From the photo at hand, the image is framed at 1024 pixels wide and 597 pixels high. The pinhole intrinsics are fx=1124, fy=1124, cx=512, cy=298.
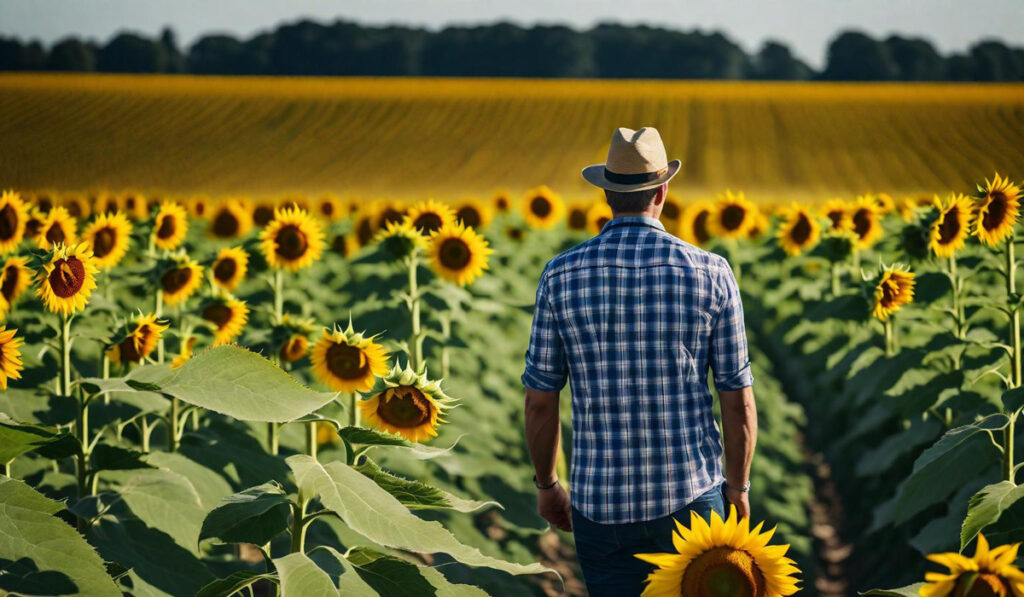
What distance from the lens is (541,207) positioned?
34.8 ft

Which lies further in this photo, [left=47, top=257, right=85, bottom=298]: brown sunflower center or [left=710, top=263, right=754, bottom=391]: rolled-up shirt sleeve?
[left=47, top=257, right=85, bottom=298]: brown sunflower center

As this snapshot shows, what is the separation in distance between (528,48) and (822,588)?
67797mm

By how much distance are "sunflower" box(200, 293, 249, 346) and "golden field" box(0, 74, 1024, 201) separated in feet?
84.1

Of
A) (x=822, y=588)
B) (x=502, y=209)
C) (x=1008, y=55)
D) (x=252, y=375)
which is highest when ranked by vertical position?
(x=1008, y=55)

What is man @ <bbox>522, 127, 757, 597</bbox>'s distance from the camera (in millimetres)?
2793

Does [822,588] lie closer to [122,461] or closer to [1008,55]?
[122,461]

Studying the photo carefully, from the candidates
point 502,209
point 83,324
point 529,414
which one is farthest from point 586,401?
point 502,209

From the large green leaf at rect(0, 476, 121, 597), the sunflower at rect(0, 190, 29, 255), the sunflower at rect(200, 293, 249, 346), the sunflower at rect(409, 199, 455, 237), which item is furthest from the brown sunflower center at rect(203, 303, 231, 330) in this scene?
the large green leaf at rect(0, 476, 121, 597)

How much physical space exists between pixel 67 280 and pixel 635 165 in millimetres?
1726

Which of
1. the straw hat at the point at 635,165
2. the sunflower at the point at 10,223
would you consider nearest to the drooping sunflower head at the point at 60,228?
the sunflower at the point at 10,223

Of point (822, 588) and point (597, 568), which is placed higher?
point (597, 568)

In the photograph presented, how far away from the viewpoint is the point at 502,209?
1298 centimetres

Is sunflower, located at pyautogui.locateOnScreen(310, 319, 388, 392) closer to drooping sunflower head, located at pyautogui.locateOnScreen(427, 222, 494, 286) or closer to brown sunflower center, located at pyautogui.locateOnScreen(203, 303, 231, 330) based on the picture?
brown sunflower center, located at pyautogui.locateOnScreen(203, 303, 231, 330)

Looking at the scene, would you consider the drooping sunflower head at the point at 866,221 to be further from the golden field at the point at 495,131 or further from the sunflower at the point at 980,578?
the golden field at the point at 495,131
